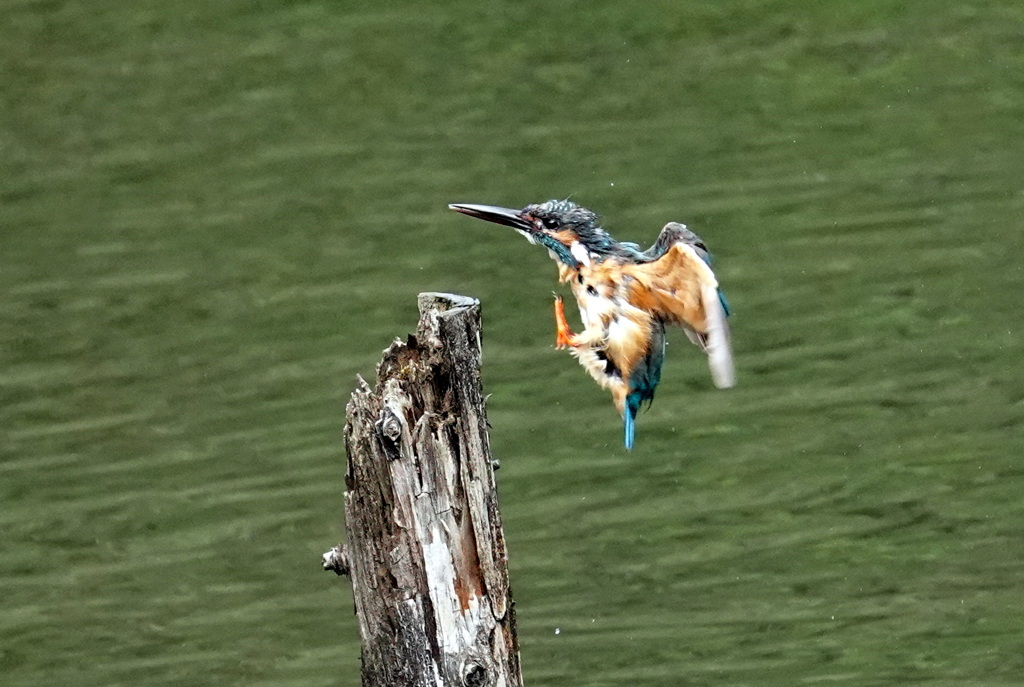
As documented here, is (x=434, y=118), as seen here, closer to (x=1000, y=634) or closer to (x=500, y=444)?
(x=500, y=444)

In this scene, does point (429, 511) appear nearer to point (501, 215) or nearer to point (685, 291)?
point (685, 291)

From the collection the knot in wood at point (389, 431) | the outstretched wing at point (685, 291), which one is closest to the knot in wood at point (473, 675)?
the knot in wood at point (389, 431)

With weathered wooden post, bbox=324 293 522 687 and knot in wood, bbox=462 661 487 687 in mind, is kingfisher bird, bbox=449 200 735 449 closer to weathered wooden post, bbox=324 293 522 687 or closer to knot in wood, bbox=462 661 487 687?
weathered wooden post, bbox=324 293 522 687

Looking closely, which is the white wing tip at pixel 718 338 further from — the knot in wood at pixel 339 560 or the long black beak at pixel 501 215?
the knot in wood at pixel 339 560

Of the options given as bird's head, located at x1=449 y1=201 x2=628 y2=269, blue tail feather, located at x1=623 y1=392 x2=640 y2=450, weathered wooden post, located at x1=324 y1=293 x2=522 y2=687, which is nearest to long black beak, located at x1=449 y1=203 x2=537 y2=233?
bird's head, located at x1=449 y1=201 x2=628 y2=269

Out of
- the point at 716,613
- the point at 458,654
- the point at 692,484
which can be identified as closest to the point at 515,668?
the point at 458,654
